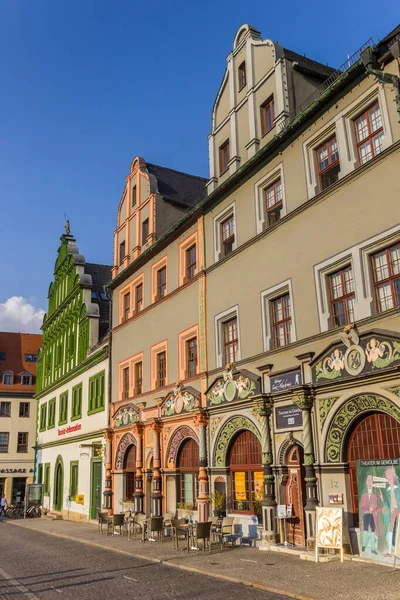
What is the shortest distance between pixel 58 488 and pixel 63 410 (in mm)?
5124

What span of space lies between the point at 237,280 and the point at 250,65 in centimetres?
824

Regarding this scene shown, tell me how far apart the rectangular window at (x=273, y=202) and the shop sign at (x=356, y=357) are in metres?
5.74

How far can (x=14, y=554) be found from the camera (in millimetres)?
19016

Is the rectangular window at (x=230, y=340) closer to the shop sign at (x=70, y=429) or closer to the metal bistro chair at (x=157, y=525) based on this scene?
the metal bistro chair at (x=157, y=525)

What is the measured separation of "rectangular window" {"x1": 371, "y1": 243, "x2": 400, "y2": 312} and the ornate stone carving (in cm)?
284

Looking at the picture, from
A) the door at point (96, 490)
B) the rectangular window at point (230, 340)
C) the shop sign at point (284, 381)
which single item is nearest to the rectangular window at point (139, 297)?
the rectangular window at point (230, 340)

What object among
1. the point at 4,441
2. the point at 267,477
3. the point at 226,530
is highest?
the point at 4,441

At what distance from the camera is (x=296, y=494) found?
691 inches

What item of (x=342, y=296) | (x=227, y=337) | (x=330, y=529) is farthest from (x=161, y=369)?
(x=330, y=529)

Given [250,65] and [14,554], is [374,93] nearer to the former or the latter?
[250,65]

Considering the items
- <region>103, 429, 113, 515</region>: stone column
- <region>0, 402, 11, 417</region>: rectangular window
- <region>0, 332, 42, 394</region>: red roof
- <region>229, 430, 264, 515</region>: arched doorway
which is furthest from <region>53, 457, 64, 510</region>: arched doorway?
<region>229, 430, 264, 515</region>: arched doorway

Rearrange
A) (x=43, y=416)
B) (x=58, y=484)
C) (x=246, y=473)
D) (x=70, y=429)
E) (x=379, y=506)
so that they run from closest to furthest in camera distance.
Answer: (x=379, y=506)
(x=246, y=473)
(x=70, y=429)
(x=58, y=484)
(x=43, y=416)

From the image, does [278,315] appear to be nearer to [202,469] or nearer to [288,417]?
[288,417]

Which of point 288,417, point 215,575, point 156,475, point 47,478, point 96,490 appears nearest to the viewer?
point 215,575
